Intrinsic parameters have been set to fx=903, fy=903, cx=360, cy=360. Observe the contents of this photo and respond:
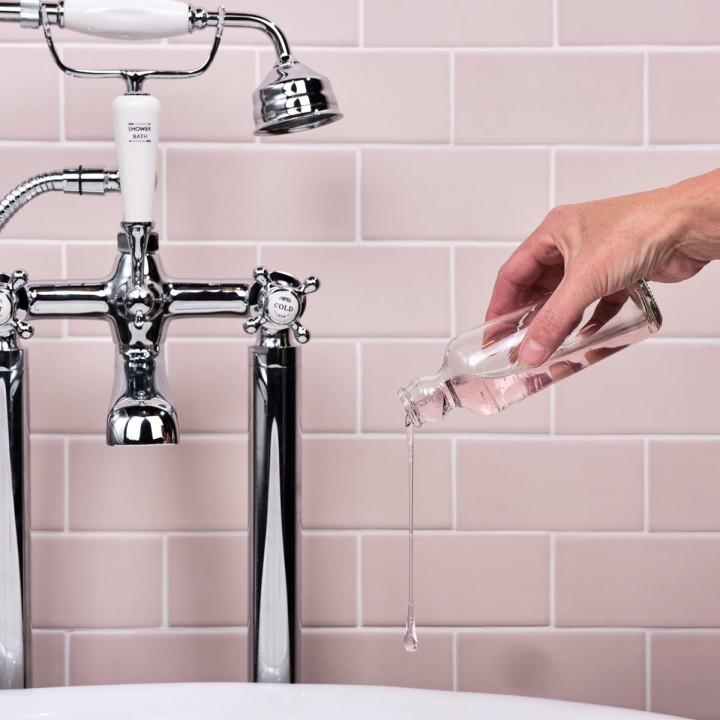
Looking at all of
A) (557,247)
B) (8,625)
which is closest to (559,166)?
(557,247)

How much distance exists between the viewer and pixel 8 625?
0.76 metres

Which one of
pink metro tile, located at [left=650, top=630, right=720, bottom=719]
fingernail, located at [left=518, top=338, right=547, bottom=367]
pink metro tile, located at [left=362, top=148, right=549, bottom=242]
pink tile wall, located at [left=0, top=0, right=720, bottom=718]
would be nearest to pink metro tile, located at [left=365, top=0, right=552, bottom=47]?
pink tile wall, located at [left=0, top=0, right=720, bottom=718]

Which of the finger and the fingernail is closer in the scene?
the fingernail

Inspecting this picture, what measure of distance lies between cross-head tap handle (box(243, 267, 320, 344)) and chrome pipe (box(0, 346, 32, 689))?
0.20 metres

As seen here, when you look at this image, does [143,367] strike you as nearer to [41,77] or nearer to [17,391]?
[17,391]

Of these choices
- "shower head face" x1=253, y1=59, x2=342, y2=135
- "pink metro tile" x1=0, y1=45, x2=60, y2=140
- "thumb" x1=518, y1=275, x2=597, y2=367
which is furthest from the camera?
"pink metro tile" x1=0, y1=45, x2=60, y2=140

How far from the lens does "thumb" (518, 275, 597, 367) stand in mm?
599

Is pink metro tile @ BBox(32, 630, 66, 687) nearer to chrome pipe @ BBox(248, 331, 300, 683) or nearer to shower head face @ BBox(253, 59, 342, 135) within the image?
chrome pipe @ BBox(248, 331, 300, 683)

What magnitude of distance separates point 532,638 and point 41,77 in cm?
75

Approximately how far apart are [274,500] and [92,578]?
0.89ft

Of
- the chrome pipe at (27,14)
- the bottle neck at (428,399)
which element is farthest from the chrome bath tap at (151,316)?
the bottle neck at (428,399)

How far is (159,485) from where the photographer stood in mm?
923

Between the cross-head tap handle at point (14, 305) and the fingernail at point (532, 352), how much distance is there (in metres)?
0.40

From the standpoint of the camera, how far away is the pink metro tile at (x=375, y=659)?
0.93 m
